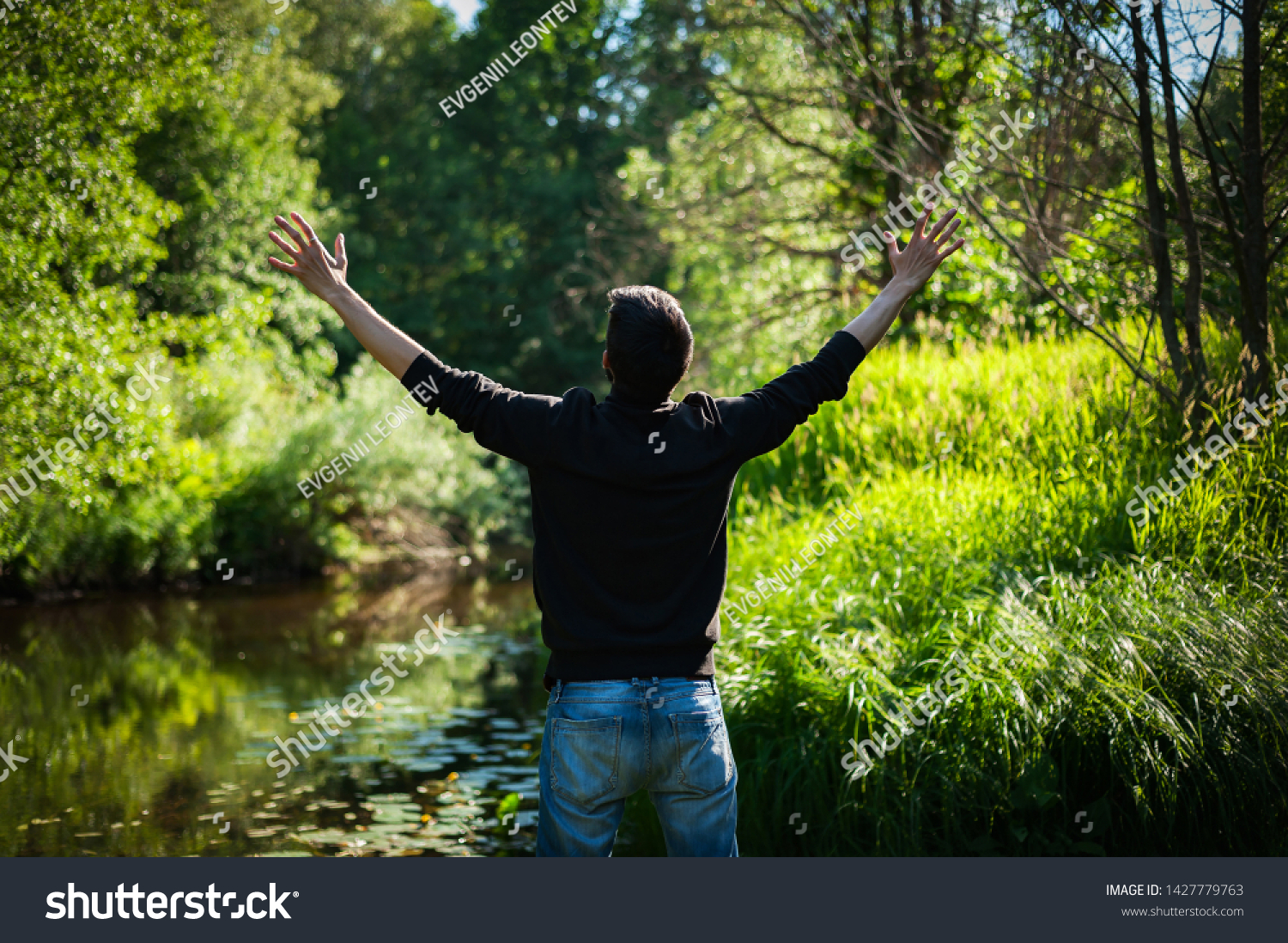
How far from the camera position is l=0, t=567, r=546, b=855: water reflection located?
661 cm

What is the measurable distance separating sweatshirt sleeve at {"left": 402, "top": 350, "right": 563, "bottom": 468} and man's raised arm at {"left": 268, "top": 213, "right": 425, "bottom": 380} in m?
0.09

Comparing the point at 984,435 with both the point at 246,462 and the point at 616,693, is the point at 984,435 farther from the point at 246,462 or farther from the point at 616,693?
the point at 246,462

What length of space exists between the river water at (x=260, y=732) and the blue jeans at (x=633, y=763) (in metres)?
3.85

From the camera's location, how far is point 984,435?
763cm

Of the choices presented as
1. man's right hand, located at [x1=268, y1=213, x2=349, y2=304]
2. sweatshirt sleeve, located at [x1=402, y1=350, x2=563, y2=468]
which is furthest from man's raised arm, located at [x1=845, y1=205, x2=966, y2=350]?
man's right hand, located at [x1=268, y1=213, x2=349, y2=304]

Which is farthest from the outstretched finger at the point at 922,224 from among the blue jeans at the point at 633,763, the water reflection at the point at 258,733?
the water reflection at the point at 258,733

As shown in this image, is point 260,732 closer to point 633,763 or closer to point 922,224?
point 633,763

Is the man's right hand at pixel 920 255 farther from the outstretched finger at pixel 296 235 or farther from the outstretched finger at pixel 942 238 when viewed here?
the outstretched finger at pixel 296 235

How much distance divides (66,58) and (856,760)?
1151 cm

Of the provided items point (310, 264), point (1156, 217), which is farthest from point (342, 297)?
point (1156, 217)

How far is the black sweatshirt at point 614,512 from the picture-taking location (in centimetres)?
254

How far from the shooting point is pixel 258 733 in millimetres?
9070

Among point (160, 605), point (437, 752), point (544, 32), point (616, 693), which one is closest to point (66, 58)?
point (544, 32)

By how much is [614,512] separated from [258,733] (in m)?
7.37
